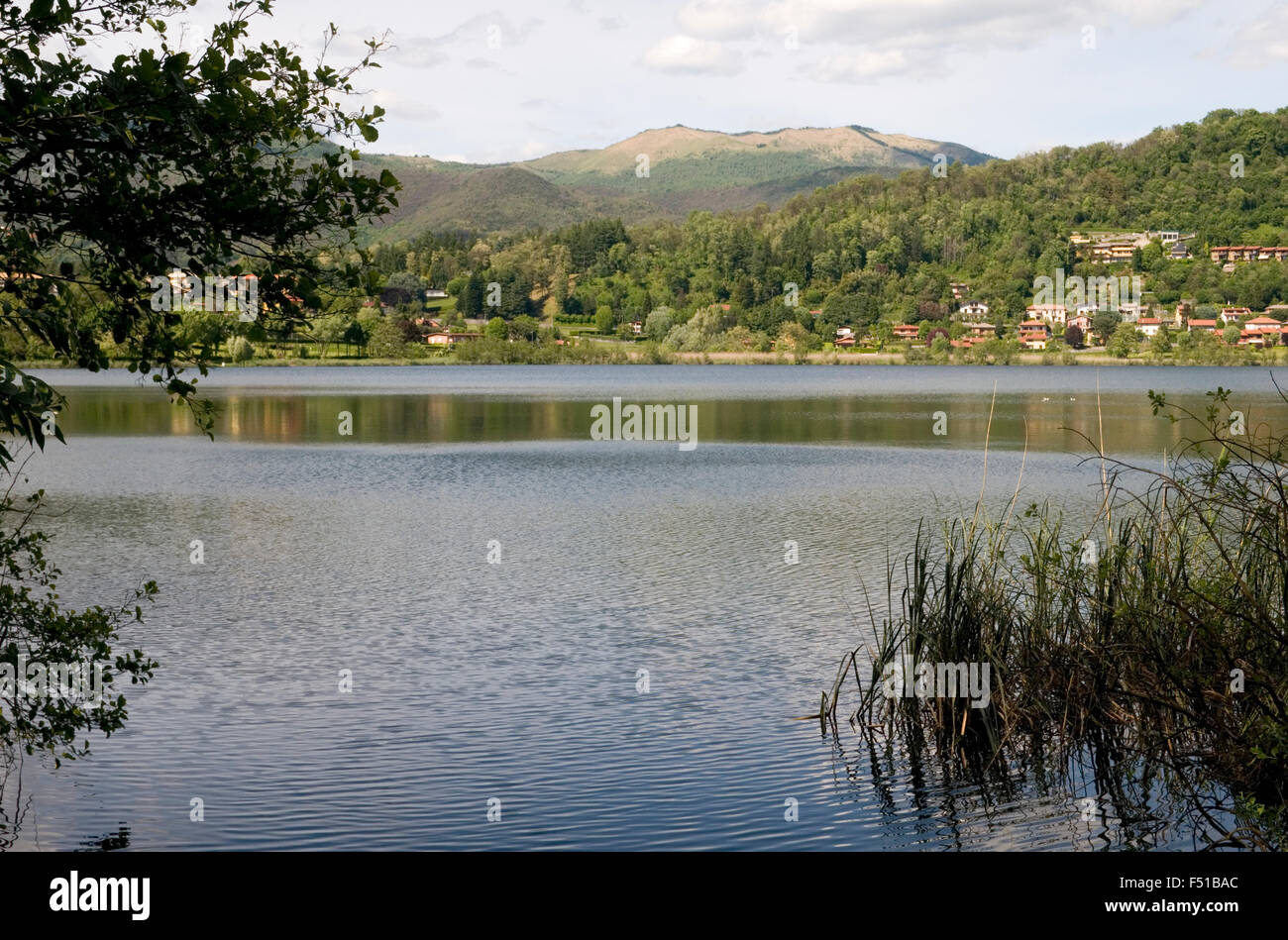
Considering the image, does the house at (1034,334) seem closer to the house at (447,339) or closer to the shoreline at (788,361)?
the shoreline at (788,361)

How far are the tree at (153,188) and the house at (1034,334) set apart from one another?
153991mm

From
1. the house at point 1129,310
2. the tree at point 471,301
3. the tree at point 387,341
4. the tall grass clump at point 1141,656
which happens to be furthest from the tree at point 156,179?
the tree at point 471,301

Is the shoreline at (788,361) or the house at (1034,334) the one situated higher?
the house at (1034,334)

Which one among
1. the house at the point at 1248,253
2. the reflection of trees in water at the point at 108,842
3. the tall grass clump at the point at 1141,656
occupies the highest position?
the house at the point at 1248,253

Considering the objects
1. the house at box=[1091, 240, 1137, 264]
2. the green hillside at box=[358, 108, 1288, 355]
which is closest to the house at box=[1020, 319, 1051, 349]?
the green hillside at box=[358, 108, 1288, 355]

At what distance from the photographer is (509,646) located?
1385 cm

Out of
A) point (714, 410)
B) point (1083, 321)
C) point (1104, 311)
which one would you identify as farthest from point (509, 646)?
point (1104, 311)

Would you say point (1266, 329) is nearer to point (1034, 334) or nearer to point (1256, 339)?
point (1256, 339)

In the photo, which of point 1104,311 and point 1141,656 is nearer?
point 1141,656

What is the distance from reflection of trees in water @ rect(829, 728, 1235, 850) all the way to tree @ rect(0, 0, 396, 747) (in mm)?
5003

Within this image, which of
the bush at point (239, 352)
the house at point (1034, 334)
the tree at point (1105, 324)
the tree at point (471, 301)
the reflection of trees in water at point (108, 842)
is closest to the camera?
the reflection of trees in water at point (108, 842)

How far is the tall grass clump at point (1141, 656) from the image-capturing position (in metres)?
7.75

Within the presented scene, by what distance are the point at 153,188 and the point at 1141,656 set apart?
6.65 metres
